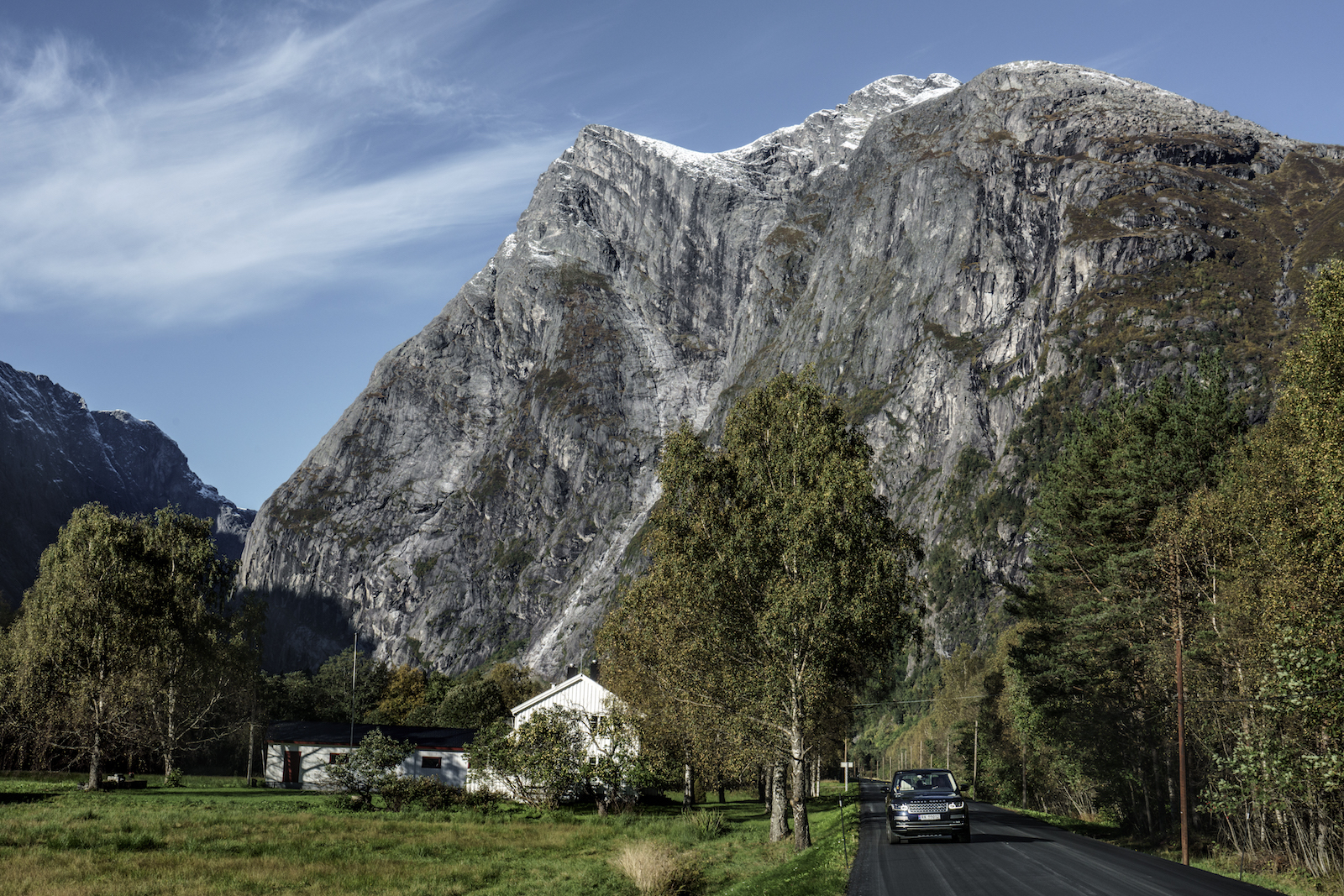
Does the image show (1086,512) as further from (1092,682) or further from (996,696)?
(996,696)

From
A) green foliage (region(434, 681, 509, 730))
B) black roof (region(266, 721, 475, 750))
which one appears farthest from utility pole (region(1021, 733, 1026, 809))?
green foliage (region(434, 681, 509, 730))

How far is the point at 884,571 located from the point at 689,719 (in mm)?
9439

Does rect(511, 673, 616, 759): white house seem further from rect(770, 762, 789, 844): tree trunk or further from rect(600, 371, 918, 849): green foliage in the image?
rect(770, 762, 789, 844): tree trunk

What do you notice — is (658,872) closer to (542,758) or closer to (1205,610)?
(542,758)

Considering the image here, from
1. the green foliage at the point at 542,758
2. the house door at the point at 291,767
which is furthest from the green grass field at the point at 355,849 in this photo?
the house door at the point at 291,767

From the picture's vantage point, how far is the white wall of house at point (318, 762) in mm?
64500

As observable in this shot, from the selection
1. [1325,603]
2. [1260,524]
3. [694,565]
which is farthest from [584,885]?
[1260,524]

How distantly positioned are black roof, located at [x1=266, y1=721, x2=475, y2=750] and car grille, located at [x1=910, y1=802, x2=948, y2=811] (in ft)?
144

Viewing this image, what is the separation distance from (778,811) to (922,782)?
26.0 ft

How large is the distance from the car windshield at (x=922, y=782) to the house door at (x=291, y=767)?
54442 mm

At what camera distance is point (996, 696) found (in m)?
89.3

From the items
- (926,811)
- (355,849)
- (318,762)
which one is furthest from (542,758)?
→ (318,762)

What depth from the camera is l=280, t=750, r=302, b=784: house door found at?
68875mm

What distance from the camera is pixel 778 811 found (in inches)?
1410
